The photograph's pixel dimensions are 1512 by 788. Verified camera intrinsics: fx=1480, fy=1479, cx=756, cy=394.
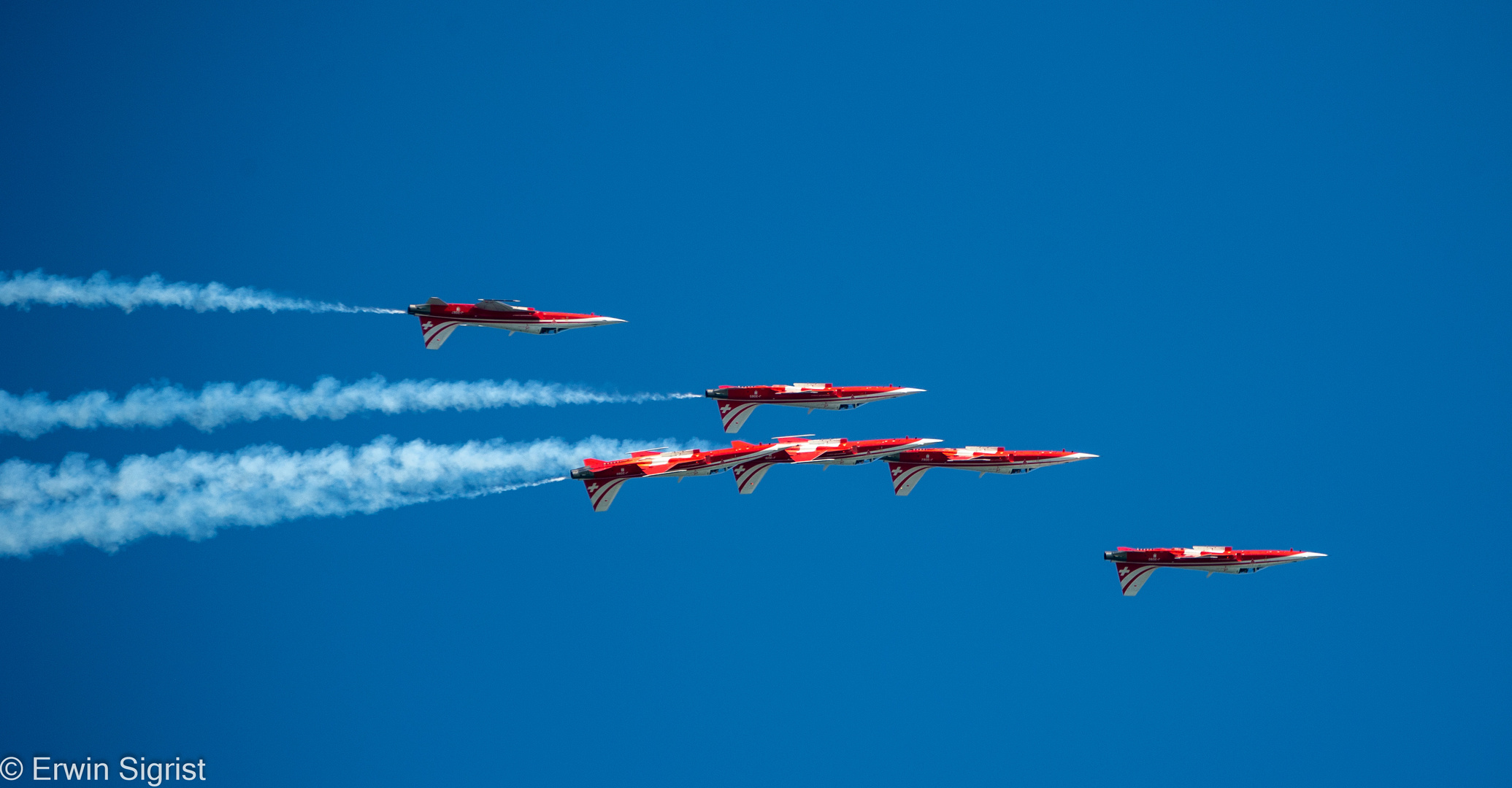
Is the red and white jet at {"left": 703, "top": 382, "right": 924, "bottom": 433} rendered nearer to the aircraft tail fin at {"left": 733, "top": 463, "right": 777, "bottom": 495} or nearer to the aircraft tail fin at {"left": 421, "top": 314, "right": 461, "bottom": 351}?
the aircraft tail fin at {"left": 733, "top": 463, "right": 777, "bottom": 495}

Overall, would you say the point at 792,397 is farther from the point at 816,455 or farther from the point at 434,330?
the point at 434,330

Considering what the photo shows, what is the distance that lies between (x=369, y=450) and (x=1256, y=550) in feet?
180

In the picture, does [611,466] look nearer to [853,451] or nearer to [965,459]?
[853,451]

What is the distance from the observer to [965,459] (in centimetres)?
9144

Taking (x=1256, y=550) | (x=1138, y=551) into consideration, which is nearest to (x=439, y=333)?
(x=1138, y=551)

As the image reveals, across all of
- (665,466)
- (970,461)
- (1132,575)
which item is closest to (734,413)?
(665,466)

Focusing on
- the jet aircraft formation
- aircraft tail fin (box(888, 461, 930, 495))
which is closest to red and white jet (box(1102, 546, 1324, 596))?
the jet aircraft formation

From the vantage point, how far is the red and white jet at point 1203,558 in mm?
93250

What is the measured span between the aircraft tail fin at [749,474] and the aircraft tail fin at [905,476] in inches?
440

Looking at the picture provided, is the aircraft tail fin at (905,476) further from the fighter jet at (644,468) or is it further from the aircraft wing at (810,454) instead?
the fighter jet at (644,468)

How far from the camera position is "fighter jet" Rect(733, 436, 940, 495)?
83375mm

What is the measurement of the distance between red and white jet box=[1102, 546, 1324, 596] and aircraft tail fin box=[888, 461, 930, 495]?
532 inches

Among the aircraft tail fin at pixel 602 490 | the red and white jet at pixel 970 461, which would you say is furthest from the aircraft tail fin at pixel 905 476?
the aircraft tail fin at pixel 602 490

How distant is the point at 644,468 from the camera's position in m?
79.9
